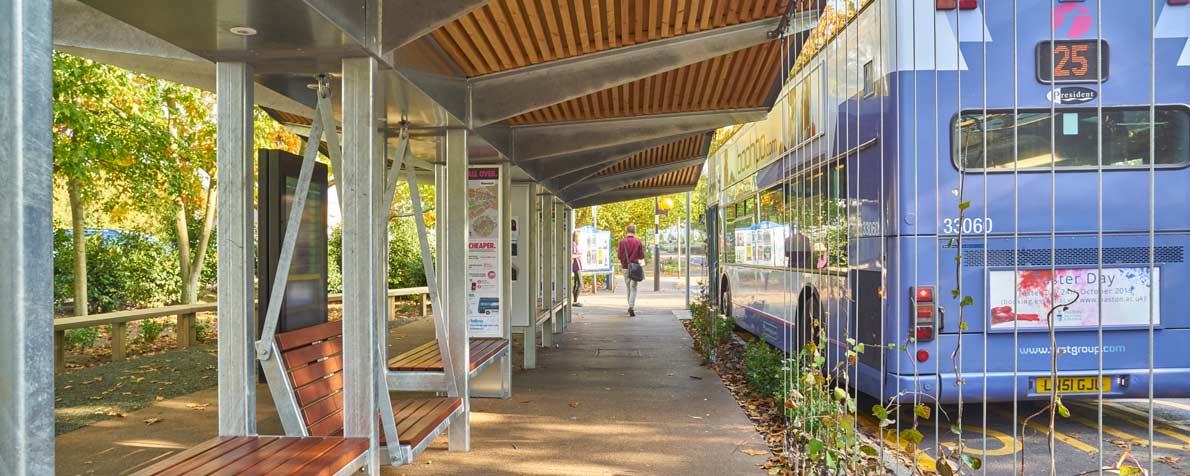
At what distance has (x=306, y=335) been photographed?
441 centimetres

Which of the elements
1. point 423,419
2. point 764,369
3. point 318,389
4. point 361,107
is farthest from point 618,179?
point 361,107

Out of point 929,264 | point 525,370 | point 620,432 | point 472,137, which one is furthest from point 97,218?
point 929,264

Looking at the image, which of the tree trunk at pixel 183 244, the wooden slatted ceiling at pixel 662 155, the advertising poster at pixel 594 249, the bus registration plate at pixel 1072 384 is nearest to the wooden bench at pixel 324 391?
the bus registration plate at pixel 1072 384

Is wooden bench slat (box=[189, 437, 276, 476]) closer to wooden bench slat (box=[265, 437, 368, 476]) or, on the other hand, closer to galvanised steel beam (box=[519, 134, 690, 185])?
wooden bench slat (box=[265, 437, 368, 476])

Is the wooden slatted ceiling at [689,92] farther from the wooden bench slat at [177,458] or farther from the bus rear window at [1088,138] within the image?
the wooden bench slat at [177,458]

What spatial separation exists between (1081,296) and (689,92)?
148 inches

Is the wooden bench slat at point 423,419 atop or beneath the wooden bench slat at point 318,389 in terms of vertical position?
beneath

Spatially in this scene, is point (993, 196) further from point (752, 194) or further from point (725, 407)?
point (752, 194)

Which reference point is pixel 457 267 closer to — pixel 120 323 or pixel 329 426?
pixel 329 426

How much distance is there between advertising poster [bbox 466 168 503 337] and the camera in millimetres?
7984

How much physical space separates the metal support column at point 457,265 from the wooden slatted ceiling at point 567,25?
66cm

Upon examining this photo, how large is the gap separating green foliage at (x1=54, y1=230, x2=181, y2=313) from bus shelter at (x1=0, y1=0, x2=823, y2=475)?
1109cm

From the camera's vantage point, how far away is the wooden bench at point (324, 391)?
4.07 meters

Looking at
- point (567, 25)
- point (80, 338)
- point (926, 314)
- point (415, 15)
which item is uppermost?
point (567, 25)
